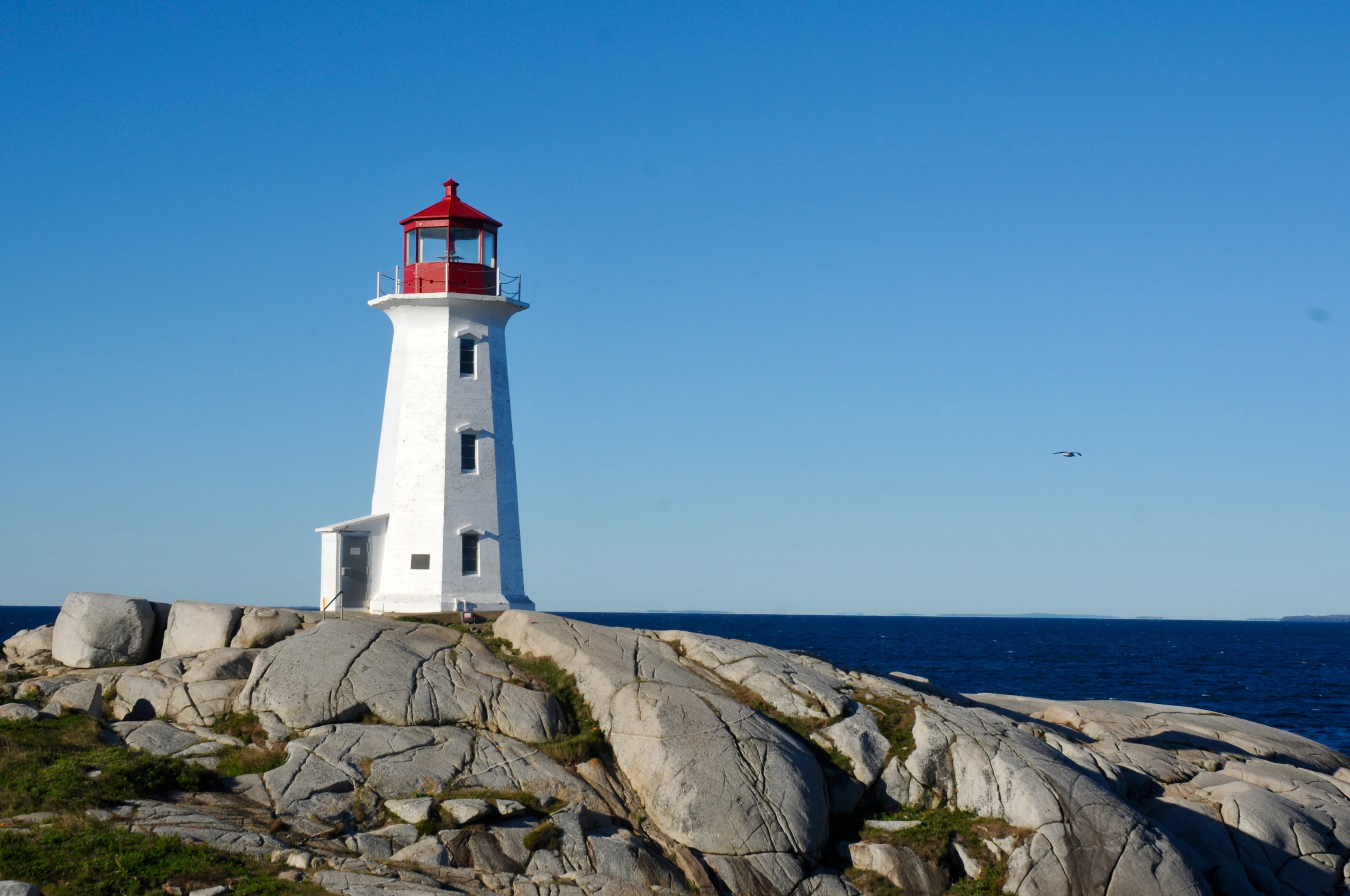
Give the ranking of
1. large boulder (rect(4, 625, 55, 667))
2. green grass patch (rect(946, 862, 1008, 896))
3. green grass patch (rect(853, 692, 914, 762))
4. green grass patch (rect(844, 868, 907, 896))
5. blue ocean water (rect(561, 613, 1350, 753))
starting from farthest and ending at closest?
blue ocean water (rect(561, 613, 1350, 753))
large boulder (rect(4, 625, 55, 667))
green grass patch (rect(853, 692, 914, 762))
green grass patch (rect(946, 862, 1008, 896))
green grass patch (rect(844, 868, 907, 896))

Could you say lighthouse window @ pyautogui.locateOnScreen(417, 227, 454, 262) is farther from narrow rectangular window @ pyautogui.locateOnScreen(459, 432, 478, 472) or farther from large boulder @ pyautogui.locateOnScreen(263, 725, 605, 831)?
large boulder @ pyautogui.locateOnScreen(263, 725, 605, 831)

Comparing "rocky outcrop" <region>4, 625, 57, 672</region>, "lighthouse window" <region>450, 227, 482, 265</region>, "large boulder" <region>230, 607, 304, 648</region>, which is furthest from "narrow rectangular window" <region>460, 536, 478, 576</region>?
"rocky outcrop" <region>4, 625, 57, 672</region>

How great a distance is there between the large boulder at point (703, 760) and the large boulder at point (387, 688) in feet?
4.53

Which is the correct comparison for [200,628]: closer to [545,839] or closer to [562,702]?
[562,702]

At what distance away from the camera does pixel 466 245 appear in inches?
1379

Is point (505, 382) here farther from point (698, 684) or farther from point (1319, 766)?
point (1319, 766)

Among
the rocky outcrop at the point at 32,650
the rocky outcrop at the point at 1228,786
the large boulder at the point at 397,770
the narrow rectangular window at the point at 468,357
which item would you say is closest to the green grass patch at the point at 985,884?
the rocky outcrop at the point at 1228,786

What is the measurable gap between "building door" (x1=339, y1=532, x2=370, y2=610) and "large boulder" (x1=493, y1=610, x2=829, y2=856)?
9880 mm

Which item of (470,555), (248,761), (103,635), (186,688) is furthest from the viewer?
(470,555)

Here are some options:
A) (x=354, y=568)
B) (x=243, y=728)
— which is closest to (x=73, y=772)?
(x=243, y=728)

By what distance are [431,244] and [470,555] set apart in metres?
8.68

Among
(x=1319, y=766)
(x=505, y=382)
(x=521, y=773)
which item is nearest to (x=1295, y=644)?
(x=1319, y=766)

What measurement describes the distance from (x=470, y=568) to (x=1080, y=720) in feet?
54.7

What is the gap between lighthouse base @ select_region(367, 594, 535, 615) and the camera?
33375 mm
